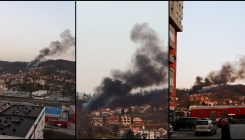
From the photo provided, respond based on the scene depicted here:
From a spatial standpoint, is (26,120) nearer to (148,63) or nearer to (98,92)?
(98,92)

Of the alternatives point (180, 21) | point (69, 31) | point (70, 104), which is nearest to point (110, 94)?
point (70, 104)

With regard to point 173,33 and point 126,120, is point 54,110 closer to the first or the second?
point 126,120

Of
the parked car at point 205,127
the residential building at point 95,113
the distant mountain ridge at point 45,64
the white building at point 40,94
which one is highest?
the distant mountain ridge at point 45,64

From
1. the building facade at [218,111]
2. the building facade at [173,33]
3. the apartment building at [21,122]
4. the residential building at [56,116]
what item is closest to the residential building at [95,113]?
the residential building at [56,116]

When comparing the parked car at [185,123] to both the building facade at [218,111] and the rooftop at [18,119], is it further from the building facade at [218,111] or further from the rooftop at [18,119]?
the rooftop at [18,119]

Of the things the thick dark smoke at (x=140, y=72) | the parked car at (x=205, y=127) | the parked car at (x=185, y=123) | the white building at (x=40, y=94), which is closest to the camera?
the thick dark smoke at (x=140, y=72)

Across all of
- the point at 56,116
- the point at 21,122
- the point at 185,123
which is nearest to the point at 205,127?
the point at 185,123

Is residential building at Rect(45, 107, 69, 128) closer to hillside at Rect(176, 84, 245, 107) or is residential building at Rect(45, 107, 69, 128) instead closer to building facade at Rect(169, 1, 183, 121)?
building facade at Rect(169, 1, 183, 121)

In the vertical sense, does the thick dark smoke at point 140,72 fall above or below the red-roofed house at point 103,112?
above
